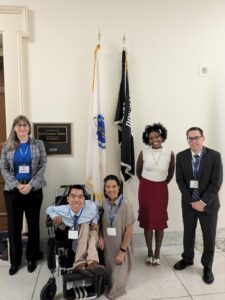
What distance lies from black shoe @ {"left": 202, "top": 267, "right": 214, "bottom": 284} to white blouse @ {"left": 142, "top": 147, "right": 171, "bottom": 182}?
3.06 feet

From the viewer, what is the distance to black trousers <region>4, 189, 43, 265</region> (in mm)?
2586

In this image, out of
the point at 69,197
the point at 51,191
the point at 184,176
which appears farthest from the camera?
the point at 51,191

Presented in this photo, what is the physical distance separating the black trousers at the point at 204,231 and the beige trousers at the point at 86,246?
93 centimetres

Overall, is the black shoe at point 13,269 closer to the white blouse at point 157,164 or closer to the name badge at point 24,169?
the name badge at point 24,169

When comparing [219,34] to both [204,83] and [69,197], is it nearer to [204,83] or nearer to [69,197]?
[204,83]

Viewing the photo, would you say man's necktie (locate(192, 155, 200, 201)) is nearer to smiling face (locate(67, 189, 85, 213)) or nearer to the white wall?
the white wall

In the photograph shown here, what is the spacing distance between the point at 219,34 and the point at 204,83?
60 centimetres

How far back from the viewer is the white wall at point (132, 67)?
9.58 ft

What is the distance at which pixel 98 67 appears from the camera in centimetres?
290

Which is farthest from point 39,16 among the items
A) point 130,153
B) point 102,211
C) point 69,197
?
point 102,211

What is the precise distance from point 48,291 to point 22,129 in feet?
4.64

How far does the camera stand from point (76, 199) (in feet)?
7.54

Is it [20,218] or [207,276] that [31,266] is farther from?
[207,276]

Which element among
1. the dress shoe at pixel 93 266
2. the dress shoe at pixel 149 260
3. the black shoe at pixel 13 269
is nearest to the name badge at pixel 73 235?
the dress shoe at pixel 93 266
